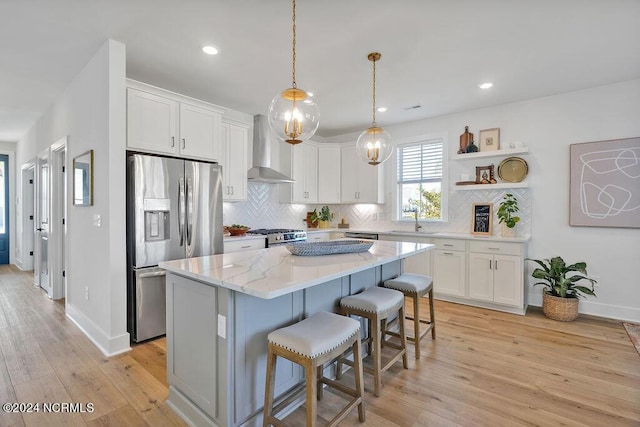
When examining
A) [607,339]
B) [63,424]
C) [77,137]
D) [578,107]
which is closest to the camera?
[63,424]

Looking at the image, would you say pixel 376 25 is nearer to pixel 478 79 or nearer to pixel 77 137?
pixel 478 79

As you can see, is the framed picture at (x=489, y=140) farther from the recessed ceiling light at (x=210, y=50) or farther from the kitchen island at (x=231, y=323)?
the recessed ceiling light at (x=210, y=50)

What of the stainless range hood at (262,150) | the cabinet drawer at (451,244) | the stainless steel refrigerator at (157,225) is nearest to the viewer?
the stainless steel refrigerator at (157,225)

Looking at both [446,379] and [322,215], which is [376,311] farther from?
[322,215]

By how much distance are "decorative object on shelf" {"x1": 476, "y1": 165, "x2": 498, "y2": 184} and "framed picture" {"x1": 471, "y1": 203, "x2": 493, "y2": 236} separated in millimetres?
322

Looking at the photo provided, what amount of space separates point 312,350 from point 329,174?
14.1ft

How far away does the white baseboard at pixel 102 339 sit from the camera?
272cm

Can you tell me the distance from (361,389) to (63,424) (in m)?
1.80

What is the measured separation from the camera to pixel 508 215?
4066mm

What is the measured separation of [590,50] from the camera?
2.83m

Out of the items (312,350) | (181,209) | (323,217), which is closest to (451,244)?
(323,217)

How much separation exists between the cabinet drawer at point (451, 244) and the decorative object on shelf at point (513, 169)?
1065 mm

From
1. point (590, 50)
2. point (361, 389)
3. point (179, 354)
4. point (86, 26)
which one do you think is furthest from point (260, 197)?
point (590, 50)

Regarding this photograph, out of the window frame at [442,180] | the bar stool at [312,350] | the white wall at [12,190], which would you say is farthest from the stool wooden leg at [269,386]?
the white wall at [12,190]
